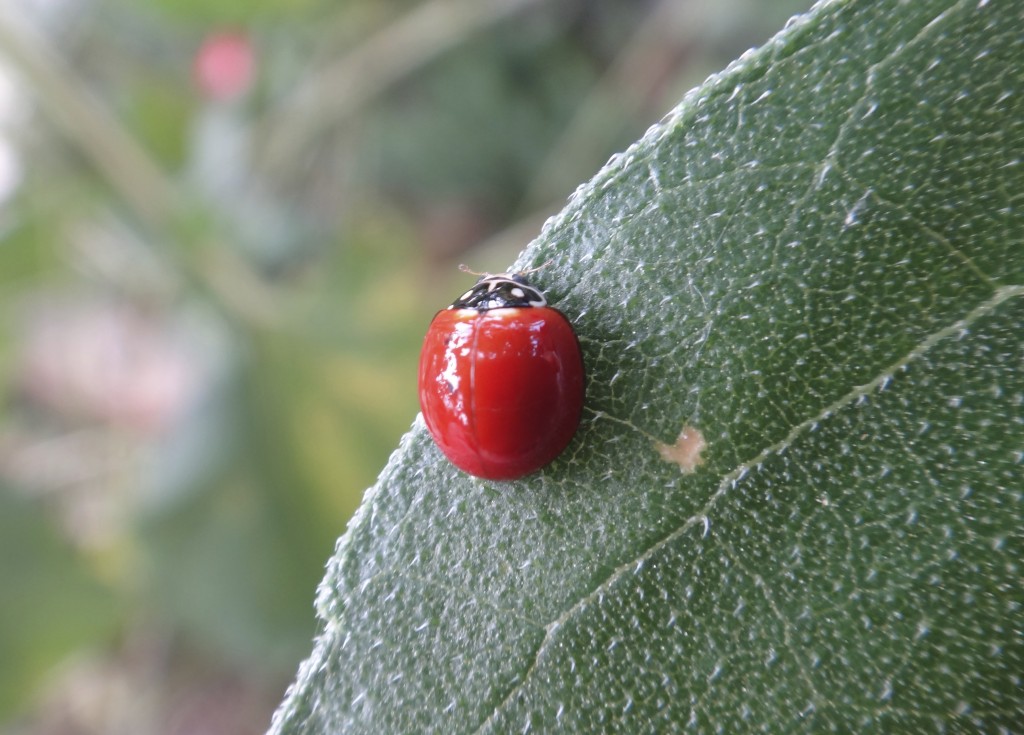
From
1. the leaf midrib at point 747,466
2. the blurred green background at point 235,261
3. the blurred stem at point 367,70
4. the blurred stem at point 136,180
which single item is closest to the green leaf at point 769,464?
the leaf midrib at point 747,466

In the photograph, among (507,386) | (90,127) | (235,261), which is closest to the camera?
(507,386)

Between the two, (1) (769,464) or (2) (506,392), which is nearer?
(1) (769,464)

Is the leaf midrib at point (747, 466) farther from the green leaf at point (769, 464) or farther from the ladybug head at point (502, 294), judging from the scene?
the ladybug head at point (502, 294)

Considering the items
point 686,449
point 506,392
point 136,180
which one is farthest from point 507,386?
point 136,180

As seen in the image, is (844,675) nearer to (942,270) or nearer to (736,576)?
(736,576)

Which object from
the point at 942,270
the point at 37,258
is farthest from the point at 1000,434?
the point at 37,258

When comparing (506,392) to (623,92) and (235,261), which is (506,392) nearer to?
(235,261)

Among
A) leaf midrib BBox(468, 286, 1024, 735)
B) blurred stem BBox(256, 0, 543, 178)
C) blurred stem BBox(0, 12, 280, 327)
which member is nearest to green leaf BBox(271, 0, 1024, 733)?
leaf midrib BBox(468, 286, 1024, 735)

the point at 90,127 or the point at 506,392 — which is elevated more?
the point at 90,127
